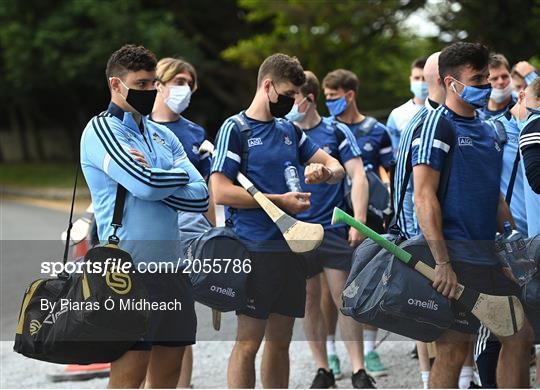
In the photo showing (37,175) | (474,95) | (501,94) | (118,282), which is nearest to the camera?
(118,282)

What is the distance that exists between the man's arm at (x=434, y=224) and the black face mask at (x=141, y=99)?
1.36 metres

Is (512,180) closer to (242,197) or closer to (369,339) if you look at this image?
(242,197)

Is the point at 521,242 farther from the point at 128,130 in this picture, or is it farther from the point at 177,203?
the point at 128,130

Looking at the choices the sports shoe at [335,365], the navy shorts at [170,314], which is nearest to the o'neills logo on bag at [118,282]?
the navy shorts at [170,314]

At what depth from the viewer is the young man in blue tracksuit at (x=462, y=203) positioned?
477 centimetres

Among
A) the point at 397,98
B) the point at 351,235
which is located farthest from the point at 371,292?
the point at 397,98

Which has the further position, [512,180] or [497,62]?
[497,62]

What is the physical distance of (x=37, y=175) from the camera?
1271 inches

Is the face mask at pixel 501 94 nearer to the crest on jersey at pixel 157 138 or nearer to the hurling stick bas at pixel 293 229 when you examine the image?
the hurling stick bas at pixel 293 229

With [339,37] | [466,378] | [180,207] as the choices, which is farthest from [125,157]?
[339,37]

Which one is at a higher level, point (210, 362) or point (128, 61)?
point (128, 61)

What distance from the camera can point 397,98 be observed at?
2608cm

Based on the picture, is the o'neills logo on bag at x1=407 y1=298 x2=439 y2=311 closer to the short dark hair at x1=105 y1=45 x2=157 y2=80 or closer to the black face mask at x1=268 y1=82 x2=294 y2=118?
the black face mask at x1=268 y1=82 x2=294 y2=118

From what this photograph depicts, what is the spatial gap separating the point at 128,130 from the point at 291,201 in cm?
109
